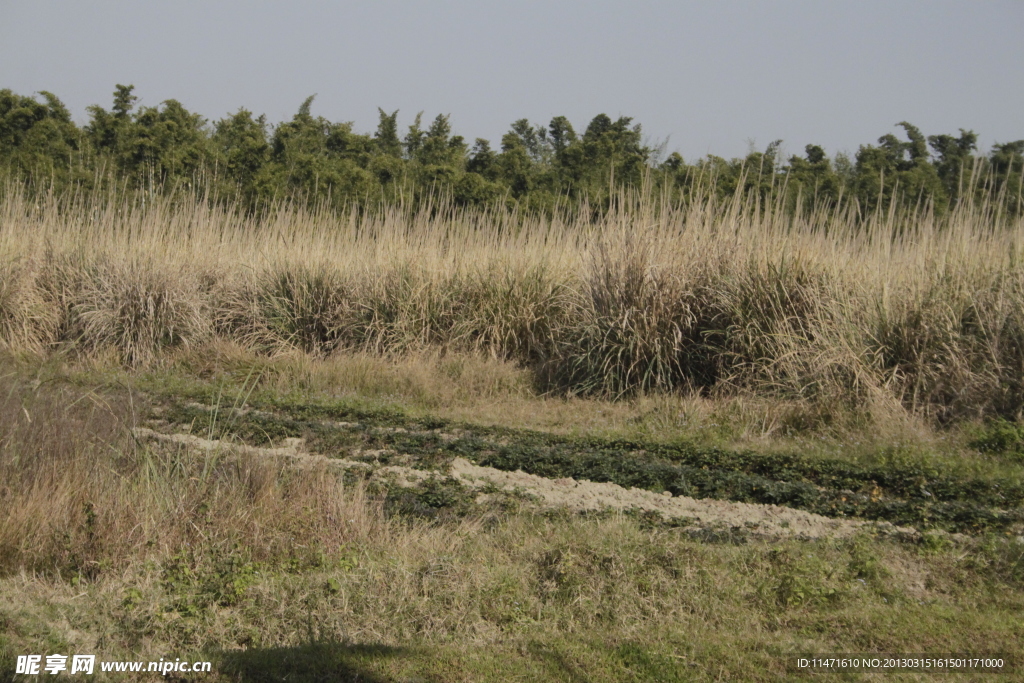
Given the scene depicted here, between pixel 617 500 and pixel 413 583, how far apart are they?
2.20 metres

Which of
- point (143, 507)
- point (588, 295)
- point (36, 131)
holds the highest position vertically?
point (36, 131)

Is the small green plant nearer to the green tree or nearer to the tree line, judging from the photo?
the tree line

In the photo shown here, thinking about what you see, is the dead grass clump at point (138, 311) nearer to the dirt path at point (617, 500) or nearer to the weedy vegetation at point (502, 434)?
the weedy vegetation at point (502, 434)

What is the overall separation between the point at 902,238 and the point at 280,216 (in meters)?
9.40

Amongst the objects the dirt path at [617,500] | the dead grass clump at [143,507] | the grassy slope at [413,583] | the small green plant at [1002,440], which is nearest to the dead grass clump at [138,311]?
the dirt path at [617,500]

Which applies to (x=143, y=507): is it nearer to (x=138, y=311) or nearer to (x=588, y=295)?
(x=588, y=295)

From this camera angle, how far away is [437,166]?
1817cm

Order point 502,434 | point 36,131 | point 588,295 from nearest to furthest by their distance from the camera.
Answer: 1. point 502,434
2. point 588,295
3. point 36,131

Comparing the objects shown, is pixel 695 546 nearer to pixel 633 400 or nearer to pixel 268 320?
pixel 633 400

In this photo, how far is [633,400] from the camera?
9.95m

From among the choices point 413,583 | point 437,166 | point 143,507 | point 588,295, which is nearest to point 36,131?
point 437,166

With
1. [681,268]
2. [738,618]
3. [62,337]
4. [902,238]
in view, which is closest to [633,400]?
[681,268]

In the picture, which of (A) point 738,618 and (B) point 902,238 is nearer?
(A) point 738,618

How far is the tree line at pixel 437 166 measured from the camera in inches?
601
